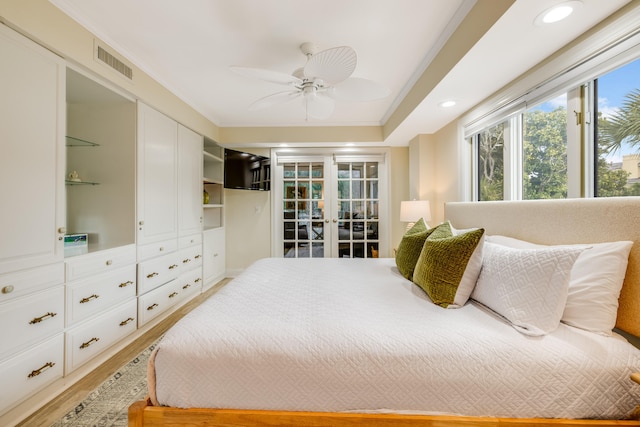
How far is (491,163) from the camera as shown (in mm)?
2549

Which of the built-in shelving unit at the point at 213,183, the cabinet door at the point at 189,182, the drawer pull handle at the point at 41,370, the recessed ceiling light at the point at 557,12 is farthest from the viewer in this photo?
the built-in shelving unit at the point at 213,183

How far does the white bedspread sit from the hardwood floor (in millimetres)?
1103

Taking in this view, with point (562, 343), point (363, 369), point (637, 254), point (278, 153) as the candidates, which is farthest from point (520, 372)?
point (278, 153)

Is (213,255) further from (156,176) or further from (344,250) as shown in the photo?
(344,250)

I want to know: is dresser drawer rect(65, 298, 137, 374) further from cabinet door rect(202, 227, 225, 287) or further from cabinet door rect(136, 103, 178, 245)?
cabinet door rect(202, 227, 225, 287)

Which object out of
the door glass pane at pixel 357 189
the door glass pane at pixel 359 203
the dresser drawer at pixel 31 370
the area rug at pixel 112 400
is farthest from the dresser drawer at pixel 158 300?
the door glass pane at pixel 357 189

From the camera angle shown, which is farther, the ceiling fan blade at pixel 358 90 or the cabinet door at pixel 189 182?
the cabinet door at pixel 189 182

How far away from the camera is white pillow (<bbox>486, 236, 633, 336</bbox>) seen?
3.51 feet

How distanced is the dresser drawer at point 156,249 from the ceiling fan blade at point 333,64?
2138 mm

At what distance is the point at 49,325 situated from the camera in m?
1.60

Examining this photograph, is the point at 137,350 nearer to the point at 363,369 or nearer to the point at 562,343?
the point at 363,369

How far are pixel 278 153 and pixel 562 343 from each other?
4058 mm

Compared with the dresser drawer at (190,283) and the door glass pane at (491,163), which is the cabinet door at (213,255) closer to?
the dresser drawer at (190,283)

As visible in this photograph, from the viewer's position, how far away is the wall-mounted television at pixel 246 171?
377 cm
